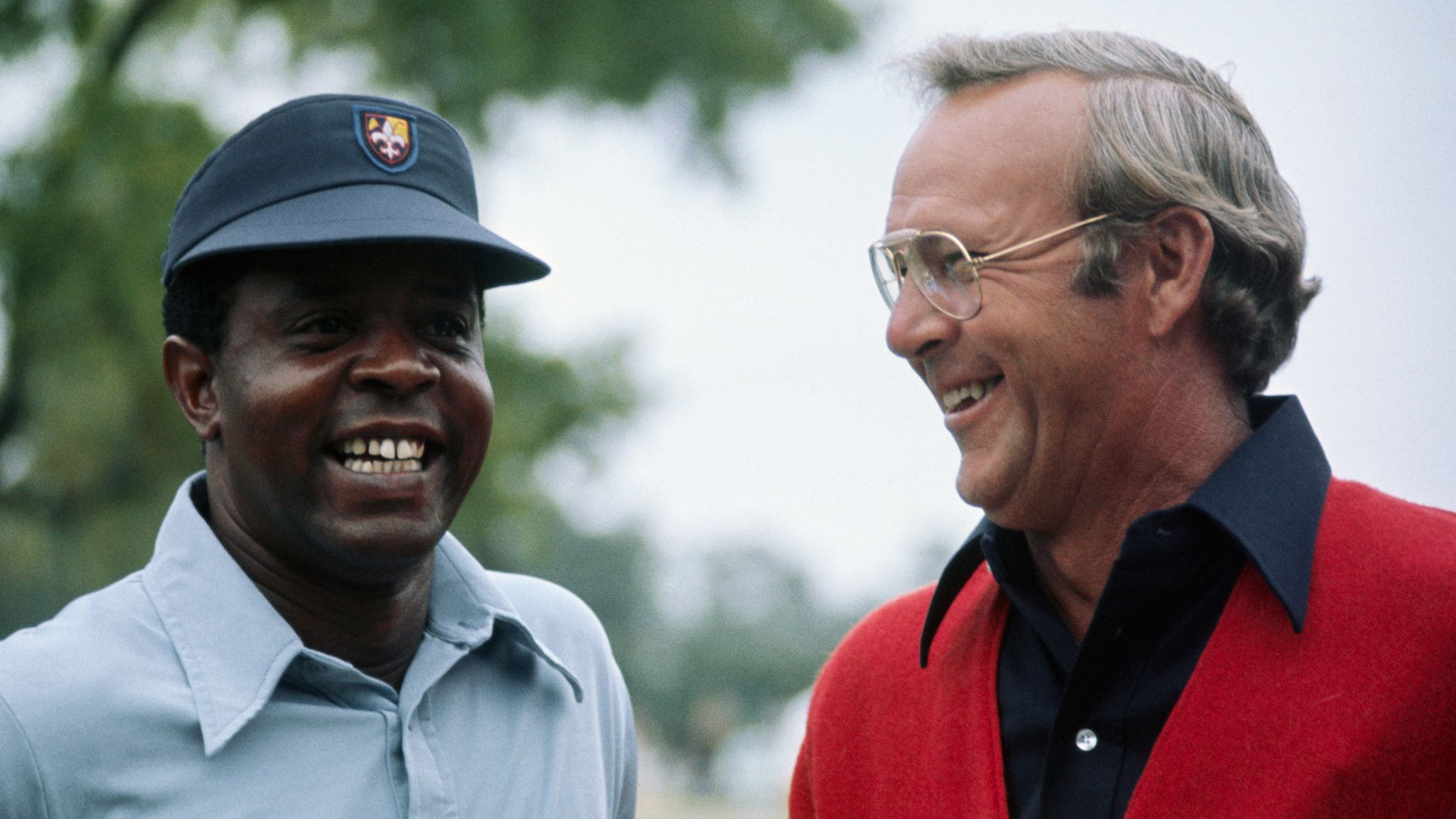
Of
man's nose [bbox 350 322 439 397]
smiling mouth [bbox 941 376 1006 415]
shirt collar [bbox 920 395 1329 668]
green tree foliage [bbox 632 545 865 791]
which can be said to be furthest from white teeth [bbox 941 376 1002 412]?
green tree foliage [bbox 632 545 865 791]

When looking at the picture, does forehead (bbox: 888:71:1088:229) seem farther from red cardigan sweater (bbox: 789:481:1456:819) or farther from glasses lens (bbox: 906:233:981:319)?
red cardigan sweater (bbox: 789:481:1456:819)

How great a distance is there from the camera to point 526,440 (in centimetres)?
929

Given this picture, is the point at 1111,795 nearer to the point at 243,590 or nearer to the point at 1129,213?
the point at 1129,213

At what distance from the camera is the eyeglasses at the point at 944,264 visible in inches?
105

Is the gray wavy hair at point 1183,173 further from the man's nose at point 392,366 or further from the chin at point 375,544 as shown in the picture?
the chin at point 375,544

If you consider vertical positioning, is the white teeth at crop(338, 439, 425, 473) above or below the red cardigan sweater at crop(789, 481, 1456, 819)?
above

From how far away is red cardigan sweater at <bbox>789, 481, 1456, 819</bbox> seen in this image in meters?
2.23

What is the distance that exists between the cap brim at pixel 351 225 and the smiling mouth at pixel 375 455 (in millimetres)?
344

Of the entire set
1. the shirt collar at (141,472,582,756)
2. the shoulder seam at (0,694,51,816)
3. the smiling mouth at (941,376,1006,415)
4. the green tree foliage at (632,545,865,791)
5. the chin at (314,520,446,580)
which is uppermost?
the smiling mouth at (941,376,1006,415)

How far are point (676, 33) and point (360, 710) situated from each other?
7115 mm

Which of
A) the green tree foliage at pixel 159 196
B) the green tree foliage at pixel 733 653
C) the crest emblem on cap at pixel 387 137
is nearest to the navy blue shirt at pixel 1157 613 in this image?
the crest emblem on cap at pixel 387 137

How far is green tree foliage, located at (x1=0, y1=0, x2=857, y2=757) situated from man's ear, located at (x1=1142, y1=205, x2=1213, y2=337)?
6.42 metres

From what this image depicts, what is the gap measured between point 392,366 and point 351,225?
24 centimetres

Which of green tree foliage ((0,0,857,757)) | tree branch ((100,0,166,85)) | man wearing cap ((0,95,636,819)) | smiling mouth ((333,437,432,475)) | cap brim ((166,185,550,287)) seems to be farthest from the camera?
tree branch ((100,0,166,85))
